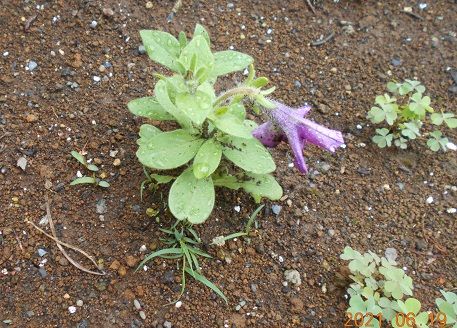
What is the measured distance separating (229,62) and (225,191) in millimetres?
533

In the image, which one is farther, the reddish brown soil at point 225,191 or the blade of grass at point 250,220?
the blade of grass at point 250,220

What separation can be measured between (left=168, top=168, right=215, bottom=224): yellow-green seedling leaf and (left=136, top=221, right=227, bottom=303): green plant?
18cm

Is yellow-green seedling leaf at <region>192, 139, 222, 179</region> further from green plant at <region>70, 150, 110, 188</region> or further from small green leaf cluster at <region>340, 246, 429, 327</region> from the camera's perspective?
small green leaf cluster at <region>340, 246, 429, 327</region>

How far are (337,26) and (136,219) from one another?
4.68ft

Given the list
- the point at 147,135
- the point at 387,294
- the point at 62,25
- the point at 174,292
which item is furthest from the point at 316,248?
the point at 62,25

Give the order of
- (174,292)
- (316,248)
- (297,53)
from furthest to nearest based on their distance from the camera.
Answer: (297,53)
(316,248)
(174,292)

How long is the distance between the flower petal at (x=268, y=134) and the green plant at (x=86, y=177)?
610mm

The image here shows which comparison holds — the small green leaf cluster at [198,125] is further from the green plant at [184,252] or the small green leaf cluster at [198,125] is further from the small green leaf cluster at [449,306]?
the small green leaf cluster at [449,306]

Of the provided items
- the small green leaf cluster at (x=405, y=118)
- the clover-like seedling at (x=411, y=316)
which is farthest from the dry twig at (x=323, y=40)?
the clover-like seedling at (x=411, y=316)

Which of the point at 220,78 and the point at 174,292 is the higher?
the point at 220,78

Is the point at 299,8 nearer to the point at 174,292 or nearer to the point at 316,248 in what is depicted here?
the point at 316,248

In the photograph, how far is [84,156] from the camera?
222 centimetres

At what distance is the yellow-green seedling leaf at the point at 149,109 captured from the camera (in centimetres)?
201

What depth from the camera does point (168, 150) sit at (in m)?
1.89
